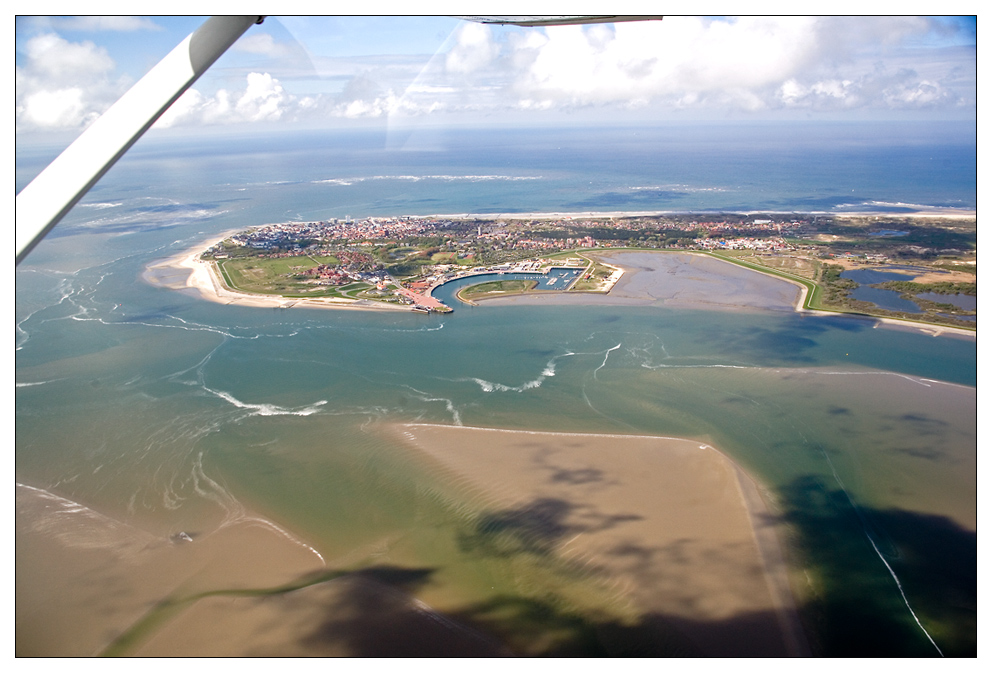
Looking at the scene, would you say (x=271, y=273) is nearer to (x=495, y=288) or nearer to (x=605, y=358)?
(x=495, y=288)

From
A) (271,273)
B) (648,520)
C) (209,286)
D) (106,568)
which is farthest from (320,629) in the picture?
(271,273)

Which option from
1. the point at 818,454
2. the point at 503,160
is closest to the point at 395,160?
the point at 503,160

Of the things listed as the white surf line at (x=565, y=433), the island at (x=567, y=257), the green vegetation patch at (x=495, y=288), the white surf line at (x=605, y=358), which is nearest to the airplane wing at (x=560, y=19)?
the white surf line at (x=565, y=433)

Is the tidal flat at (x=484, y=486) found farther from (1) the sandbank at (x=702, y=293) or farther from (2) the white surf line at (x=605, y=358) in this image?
(1) the sandbank at (x=702, y=293)

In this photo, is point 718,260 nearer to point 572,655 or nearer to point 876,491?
point 876,491

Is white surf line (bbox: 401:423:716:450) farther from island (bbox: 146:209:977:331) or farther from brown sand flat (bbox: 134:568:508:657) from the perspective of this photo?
island (bbox: 146:209:977:331)

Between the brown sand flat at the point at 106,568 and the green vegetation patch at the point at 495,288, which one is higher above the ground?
the green vegetation patch at the point at 495,288

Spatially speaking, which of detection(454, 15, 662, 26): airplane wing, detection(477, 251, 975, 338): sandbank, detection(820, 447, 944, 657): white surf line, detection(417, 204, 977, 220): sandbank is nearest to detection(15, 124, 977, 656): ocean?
detection(820, 447, 944, 657): white surf line
